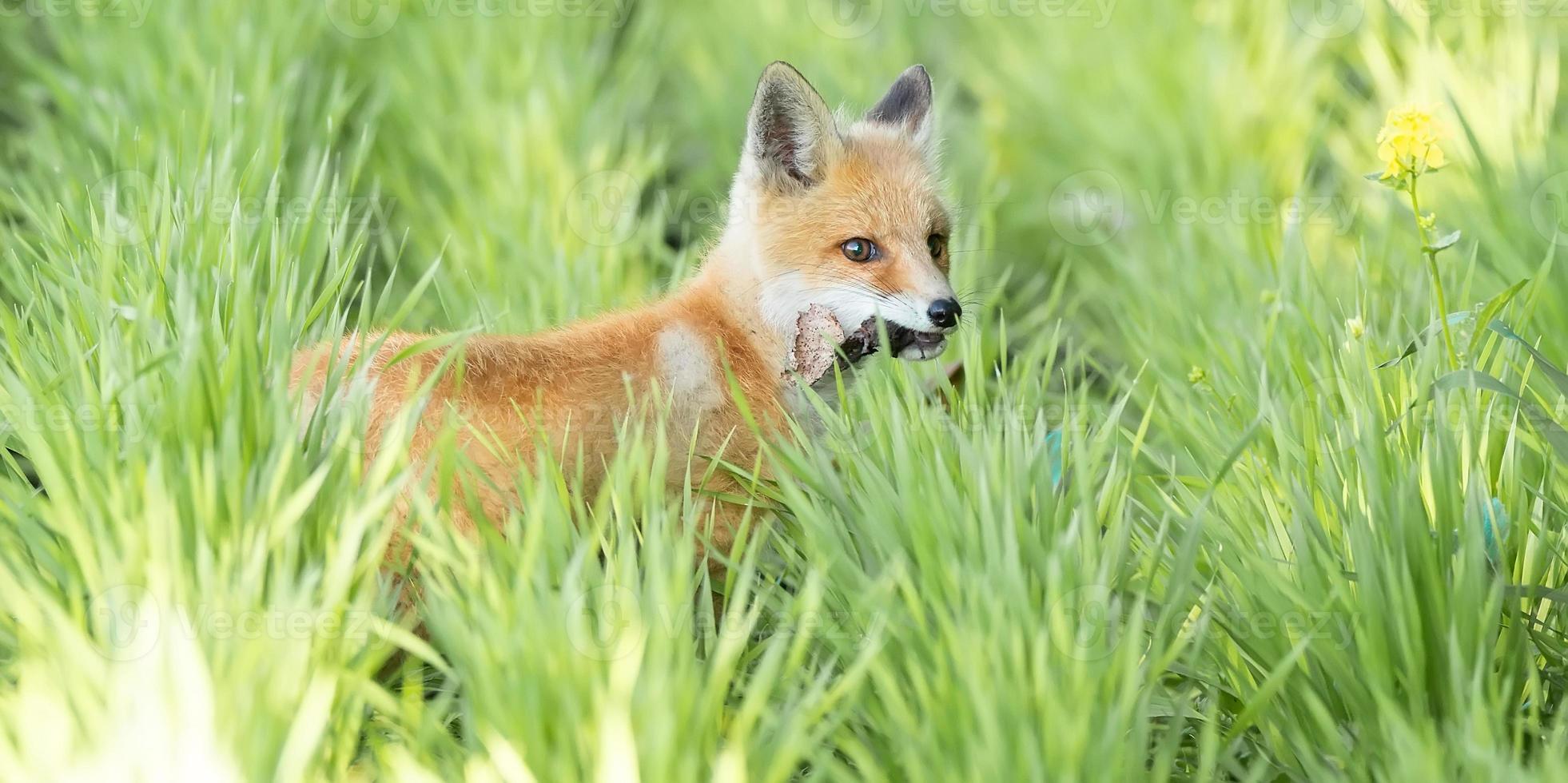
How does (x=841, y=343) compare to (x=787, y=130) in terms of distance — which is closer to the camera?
(x=841, y=343)

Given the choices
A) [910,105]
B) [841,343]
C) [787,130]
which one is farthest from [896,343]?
[910,105]

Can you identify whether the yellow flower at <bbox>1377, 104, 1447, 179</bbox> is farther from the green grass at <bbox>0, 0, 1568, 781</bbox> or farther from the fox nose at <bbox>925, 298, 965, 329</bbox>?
the fox nose at <bbox>925, 298, 965, 329</bbox>

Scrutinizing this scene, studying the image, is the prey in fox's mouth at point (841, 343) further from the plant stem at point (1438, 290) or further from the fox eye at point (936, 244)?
the plant stem at point (1438, 290)

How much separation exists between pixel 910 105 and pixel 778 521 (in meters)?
1.41

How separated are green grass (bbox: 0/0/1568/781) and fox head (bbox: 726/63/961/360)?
159mm

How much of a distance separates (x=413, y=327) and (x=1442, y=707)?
2.73m

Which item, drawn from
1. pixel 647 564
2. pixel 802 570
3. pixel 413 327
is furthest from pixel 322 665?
pixel 413 327

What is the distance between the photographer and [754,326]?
2922 millimetres

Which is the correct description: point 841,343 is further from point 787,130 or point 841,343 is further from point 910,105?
point 910,105

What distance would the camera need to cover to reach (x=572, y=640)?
1.83 meters

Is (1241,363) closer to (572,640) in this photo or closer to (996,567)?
(996,567)

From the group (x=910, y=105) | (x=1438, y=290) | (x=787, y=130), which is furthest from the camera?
(x=910, y=105)

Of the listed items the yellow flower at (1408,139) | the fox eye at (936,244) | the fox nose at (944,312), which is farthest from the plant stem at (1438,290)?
the fox eye at (936,244)

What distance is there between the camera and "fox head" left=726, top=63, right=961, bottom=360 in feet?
9.57
